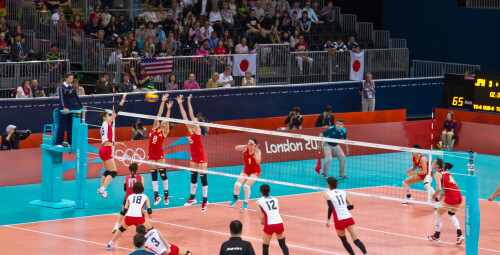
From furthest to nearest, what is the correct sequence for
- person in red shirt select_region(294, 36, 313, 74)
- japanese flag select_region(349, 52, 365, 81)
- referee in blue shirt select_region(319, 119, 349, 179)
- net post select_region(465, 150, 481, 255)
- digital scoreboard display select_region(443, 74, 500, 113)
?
japanese flag select_region(349, 52, 365, 81) → person in red shirt select_region(294, 36, 313, 74) → referee in blue shirt select_region(319, 119, 349, 179) → digital scoreboard display select_region(443, 74, 500, 113) → net post select_region(465, 150, 481, 255)

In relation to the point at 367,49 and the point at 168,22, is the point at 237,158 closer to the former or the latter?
the point at 168,22

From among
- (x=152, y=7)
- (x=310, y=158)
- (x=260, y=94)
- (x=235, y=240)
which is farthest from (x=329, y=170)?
(x=235, y=240)

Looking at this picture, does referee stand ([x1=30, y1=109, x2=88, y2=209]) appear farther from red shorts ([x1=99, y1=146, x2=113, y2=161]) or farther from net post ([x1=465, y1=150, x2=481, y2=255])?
net post ([x1=465, y1=150, x2=481, y2=255])

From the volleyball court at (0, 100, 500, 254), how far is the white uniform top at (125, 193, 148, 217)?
3.39 feet

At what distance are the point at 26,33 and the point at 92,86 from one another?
2.97m

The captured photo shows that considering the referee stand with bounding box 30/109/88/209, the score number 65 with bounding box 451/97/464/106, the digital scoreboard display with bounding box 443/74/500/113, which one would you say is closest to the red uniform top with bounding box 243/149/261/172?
the referee stand with bounding box 30/109/88/209

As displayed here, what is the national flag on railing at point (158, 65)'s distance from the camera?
102 feet

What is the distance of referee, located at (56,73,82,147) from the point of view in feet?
77.5

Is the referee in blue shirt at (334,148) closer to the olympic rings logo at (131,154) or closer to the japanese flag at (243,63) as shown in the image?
the olympic rings logo at (131,154)

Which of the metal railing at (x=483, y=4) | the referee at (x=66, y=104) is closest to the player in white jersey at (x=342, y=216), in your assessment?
the referee at (x=66, y=104)

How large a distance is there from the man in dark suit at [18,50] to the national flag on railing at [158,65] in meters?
3.91

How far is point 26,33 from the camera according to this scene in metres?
31.8

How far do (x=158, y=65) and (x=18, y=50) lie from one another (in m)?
4.72

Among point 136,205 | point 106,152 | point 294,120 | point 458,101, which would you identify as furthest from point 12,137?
point 458,101
